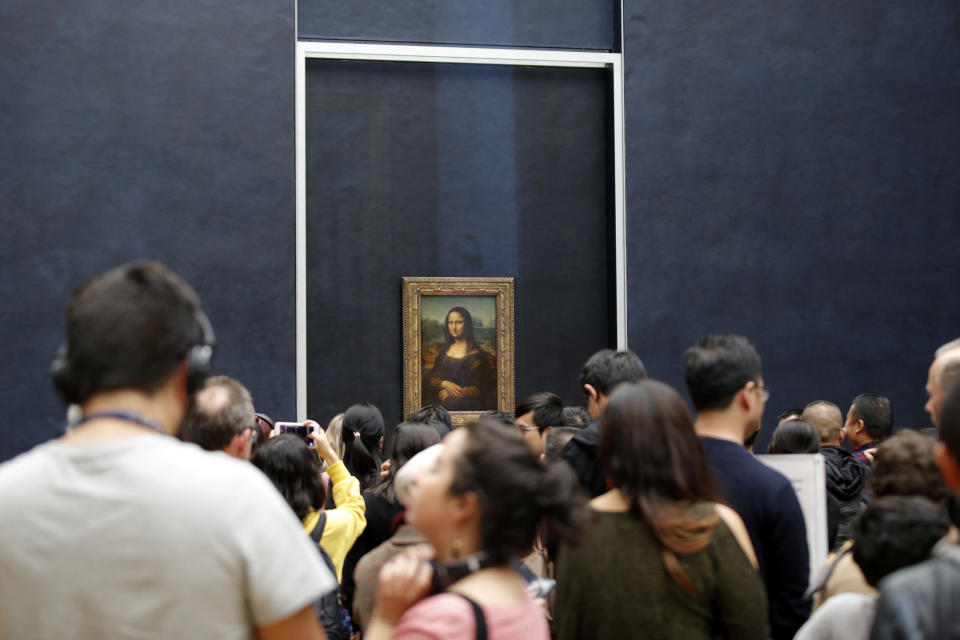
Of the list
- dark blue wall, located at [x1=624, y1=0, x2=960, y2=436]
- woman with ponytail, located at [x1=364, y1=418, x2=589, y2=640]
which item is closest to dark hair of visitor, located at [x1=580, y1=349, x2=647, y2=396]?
woman with ponytail, located at [x1=364, y1=418, x2=589, y2=640]

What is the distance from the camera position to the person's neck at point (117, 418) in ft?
6.66

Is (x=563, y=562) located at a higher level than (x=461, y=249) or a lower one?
lower

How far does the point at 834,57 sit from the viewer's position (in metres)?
12.5

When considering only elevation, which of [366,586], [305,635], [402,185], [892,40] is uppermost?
[892,40]

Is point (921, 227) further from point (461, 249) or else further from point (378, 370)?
point (378, 370)

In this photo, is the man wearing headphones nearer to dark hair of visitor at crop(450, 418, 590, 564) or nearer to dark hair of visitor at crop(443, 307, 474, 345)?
dark hair of visitor at crop(450, 418, 590, 564)

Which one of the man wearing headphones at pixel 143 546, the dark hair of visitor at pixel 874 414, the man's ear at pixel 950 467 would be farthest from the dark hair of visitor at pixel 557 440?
the man wearing headphones at pixel 143 546

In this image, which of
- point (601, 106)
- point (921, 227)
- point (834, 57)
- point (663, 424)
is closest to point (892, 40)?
point (834, 57)

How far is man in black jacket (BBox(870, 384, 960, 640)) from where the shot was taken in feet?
5.99

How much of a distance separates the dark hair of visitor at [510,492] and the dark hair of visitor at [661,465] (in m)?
0.50

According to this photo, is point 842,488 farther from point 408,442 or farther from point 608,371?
point 408,442

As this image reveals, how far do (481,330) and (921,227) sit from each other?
585 centimetres

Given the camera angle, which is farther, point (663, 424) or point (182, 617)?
point (663, 424)

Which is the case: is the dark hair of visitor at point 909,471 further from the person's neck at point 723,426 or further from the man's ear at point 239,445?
the man's ear at point 239,445
